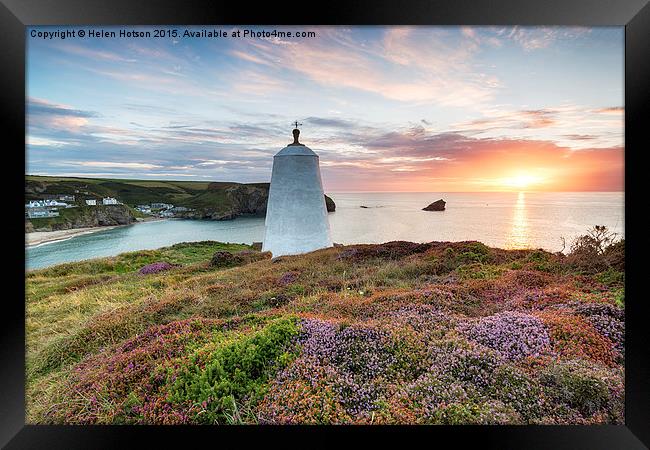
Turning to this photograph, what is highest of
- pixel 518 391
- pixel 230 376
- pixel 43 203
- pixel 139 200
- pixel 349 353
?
pixel 139 200

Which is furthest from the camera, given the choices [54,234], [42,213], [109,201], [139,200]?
[139,200]

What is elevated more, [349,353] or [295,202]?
[295,202]

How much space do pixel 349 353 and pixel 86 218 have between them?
35.0 feet

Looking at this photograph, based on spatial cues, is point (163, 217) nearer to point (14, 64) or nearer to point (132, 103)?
point (132, 103)

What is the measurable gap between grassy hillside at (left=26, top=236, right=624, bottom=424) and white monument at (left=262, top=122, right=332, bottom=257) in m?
5.25

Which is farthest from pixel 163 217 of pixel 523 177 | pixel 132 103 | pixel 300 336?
pixel 523 177

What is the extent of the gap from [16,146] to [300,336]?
4557 millimetres

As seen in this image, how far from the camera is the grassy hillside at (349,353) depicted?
4.07 m

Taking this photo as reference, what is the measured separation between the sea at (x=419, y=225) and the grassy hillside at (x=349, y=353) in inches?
51.5

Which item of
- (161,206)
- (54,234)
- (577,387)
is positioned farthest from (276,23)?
(161,206)

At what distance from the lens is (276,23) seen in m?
4.36

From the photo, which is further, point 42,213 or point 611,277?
point 42,213

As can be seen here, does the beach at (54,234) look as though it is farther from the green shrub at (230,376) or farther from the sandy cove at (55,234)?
the green shrub at (230,376)

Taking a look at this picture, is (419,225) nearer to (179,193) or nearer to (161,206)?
(179,193)
